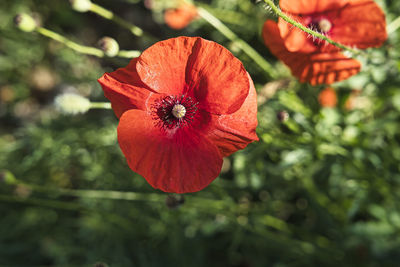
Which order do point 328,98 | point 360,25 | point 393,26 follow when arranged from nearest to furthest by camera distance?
point 360,25 → point 393,26 → point 328,98

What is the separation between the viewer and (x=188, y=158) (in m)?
1.45

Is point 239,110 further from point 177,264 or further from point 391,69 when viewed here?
point 177,264

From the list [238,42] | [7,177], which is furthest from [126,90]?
[7,177]

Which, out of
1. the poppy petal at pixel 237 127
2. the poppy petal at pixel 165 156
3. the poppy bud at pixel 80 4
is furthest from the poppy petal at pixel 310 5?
the poppy bud at pixel 80 4

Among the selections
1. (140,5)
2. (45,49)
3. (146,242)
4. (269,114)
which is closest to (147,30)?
(140,5)

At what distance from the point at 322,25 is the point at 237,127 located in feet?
2.43

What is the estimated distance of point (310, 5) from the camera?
1651 mm

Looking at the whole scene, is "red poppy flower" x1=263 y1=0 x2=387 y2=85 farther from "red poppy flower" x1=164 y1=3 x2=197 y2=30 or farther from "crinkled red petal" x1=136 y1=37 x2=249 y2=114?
"red poppy flower" x1=164 y1=3 x2=197 y2=30

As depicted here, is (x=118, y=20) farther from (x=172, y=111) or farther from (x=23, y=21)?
(x=172, y=111)

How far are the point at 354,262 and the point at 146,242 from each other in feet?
5.28

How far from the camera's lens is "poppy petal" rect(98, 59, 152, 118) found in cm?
143

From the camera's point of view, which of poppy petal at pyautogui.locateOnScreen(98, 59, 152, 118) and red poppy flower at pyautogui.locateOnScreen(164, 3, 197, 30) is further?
red poppy flower at pyautogui.locateOnScreen(164, 3, 197, 30)

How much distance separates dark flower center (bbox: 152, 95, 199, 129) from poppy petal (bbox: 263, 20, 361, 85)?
1.57ft

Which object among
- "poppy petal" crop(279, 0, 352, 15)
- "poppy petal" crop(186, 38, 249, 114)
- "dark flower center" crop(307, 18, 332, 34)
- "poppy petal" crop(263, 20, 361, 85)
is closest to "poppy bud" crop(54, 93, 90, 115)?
"poppy petal" crop(186, 38, 249, 114)
